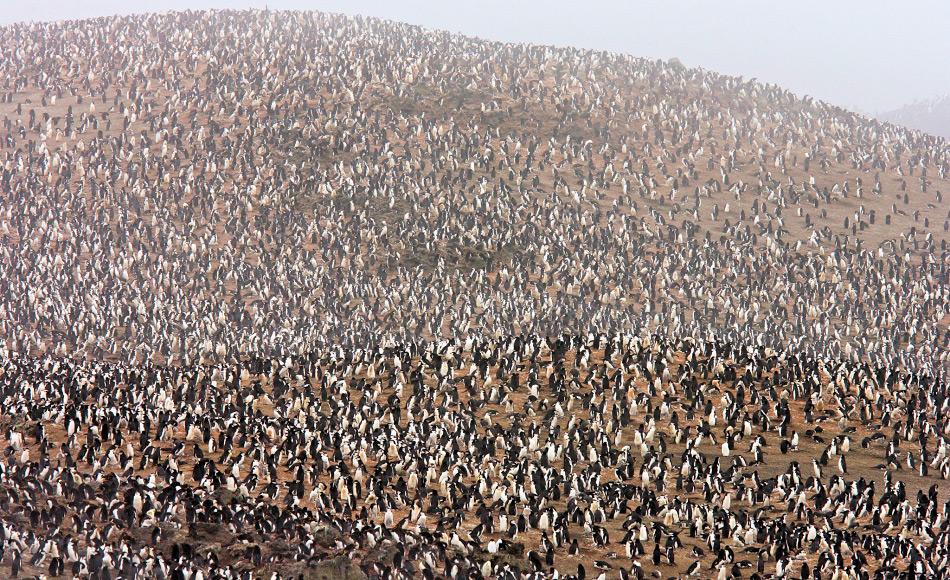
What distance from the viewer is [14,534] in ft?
67.2

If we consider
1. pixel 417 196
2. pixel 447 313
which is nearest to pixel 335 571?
pixel 447 313

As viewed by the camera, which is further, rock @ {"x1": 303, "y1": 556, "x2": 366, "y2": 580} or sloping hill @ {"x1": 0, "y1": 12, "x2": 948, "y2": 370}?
sloping hill @ {"x1": 0, "y1": 12, "x2": 948, "y2": 370}

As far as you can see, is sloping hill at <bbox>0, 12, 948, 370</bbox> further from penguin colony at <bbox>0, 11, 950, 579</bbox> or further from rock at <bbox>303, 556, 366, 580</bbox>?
rock at <bbox>303, 556, 366, 580</bbox>

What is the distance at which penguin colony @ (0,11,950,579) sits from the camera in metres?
24.1

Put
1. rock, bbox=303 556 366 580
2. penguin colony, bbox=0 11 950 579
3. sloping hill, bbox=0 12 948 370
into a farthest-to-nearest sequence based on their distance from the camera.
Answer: sloping hill, bbox=0 12 948 370, penguin colony, bbox=0 11 950 579, rock, bbox=303 556 366 580

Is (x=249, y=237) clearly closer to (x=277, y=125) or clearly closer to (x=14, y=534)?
(x=277, y=125)

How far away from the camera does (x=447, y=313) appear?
187 feet

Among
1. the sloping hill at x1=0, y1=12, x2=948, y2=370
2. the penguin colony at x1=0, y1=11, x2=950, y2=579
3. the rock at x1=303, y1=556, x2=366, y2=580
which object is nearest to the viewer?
the rock at x1=303, y1=556, x2=366, y2=580

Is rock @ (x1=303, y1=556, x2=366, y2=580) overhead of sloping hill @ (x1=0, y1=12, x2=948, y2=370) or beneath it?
beneath

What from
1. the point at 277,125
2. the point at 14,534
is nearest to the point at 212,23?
the point at 277,125

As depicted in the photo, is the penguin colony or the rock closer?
the rock

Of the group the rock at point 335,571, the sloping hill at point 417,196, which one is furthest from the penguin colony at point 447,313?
the sloping hill at point 417,196

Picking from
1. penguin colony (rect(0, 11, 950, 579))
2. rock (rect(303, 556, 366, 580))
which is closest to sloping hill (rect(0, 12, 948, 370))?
penguin colony (rect(0, 11, 950, 579))

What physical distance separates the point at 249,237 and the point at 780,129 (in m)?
40.6
